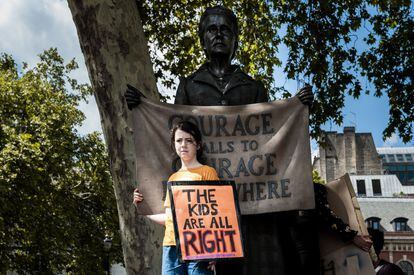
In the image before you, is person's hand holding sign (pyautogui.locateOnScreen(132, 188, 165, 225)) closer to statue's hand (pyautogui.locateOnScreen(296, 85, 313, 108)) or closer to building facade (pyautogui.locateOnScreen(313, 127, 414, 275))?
statue's hand (pyautogui.locateOnScreen(296, 85, 313, 108))

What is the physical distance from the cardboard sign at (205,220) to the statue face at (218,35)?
1.25 metres

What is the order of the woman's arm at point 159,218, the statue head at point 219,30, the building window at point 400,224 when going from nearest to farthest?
the woman's arm at point 159,218, the statue head at point 219,30, the building window at point 400,224

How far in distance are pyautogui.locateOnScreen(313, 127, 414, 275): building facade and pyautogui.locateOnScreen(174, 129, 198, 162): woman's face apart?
4479 cm

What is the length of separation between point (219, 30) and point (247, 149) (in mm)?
877

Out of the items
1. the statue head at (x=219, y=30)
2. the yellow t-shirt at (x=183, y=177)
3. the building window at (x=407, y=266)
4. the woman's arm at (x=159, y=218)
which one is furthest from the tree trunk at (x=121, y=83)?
the building window at (x=407, y=266)

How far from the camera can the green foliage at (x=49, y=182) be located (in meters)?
20.8

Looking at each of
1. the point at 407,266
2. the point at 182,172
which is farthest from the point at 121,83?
the point at 407,266

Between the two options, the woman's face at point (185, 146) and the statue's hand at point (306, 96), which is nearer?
the woman's face at point (185, 146)

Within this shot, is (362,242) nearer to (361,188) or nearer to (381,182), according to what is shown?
(361,188)

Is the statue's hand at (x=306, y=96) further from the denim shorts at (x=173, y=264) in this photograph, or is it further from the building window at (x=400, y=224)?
the building window at (x=400, y=224)

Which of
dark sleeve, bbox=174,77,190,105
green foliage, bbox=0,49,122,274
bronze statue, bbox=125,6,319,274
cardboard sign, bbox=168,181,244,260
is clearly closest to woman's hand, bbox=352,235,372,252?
bronze statue, bbox=125,6,319,274

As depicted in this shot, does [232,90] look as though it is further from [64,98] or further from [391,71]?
[64,98]

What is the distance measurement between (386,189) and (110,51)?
6868 cm

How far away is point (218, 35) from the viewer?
15.8 ft
